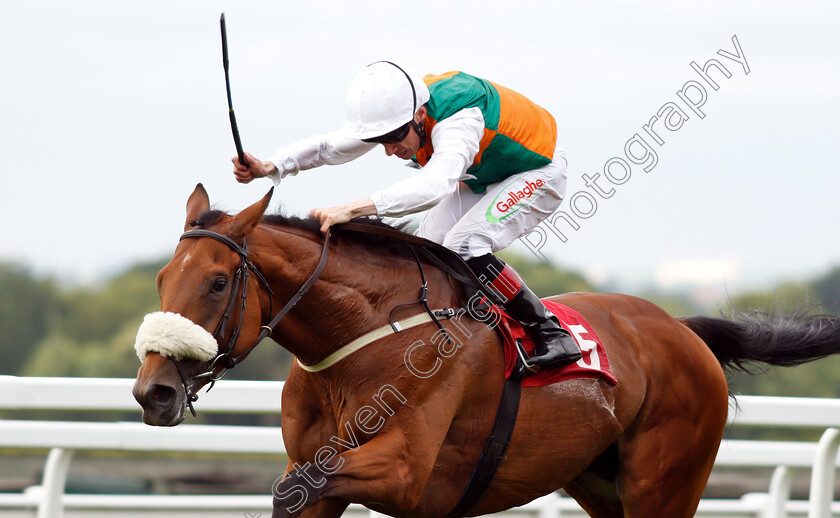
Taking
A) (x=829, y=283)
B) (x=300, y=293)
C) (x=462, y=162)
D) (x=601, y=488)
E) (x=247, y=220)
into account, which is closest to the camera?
(x=247, y=220)

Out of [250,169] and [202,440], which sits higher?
[250,169]

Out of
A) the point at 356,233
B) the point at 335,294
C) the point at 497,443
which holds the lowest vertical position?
the point at 497,443

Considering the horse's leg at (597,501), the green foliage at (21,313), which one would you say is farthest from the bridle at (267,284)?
the green foliage at (21,313)

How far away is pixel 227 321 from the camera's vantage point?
319 centimetres

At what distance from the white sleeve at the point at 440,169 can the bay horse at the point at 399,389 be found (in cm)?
33

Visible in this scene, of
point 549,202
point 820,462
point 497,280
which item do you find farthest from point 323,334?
point 820,462

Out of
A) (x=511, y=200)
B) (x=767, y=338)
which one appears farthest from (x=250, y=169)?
(x=767, y=338)

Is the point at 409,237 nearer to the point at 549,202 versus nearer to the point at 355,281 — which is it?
the point at 355,281

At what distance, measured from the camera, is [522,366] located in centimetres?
371

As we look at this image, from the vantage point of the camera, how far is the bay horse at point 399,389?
3203mm

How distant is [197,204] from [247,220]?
11.5 inches

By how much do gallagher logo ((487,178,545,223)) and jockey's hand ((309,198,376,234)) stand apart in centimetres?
65

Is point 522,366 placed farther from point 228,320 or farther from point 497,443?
point 228,320

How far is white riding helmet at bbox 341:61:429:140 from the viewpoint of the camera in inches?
138
